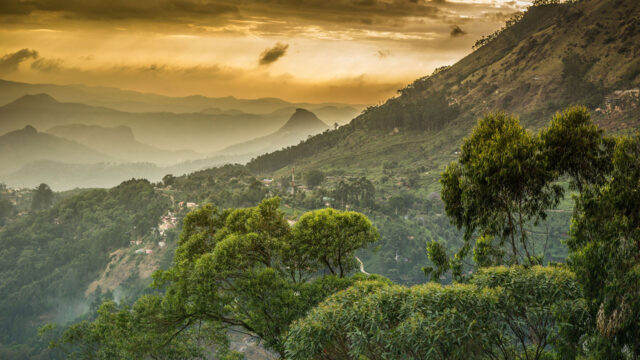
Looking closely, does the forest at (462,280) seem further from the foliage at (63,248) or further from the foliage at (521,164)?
the foliage at (63,248)

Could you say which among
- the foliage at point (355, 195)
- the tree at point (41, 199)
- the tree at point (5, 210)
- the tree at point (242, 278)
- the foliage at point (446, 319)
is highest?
the foliage at point (446, 319)

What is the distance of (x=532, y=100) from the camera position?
9331 centimetres

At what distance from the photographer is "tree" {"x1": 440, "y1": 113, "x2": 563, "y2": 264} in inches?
374

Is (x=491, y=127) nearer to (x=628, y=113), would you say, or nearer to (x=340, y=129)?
(x=628, y=113)

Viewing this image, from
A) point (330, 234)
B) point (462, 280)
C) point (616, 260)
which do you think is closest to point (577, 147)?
point (616, 260)

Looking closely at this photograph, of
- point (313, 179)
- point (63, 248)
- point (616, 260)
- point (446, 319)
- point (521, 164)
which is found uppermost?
point (521, 164)

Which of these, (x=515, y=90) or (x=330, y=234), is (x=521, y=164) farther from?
(x=515, y=90)

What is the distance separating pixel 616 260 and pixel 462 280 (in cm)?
464

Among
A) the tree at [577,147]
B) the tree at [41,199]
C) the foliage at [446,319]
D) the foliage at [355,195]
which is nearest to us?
the foliage at [446,319]

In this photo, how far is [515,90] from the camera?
3939 inches

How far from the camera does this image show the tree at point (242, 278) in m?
9.98

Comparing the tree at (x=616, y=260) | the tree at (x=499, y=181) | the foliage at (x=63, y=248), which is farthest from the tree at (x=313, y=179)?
the tree at (x=616, y=260)

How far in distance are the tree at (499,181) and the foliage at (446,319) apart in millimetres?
2371

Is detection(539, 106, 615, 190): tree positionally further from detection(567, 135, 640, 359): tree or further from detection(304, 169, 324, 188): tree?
detection(304, 169, 324, 188): tree
